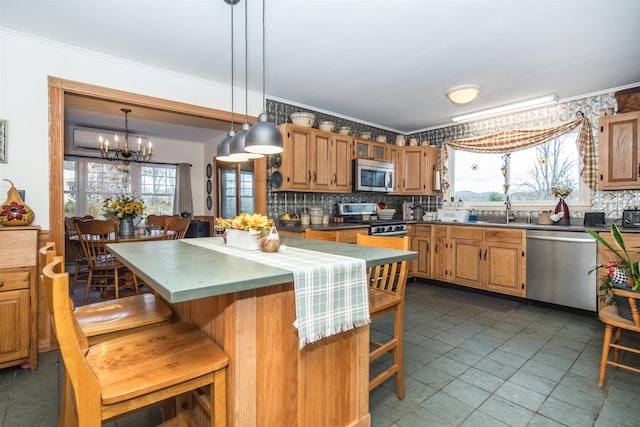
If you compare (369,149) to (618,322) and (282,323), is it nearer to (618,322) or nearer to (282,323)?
(618,322)

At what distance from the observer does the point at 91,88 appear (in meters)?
2.74

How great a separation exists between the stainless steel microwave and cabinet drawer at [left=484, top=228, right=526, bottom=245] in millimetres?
1505

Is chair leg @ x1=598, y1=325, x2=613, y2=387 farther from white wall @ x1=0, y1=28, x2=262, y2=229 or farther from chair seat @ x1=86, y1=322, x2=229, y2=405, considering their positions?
white wall @ x1=0, y1=28, x2=262, y2=229

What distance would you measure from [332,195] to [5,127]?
344cm

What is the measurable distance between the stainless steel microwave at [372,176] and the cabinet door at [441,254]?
941 mm

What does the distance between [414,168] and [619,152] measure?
235cm

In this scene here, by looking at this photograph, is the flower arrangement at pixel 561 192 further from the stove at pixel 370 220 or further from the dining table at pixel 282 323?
the dining table at pixel 282 323

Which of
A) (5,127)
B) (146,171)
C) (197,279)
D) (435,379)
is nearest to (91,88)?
(5,127)

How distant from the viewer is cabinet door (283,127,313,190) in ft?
12.3

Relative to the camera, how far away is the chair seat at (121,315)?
4.56 feet

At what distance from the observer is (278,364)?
4.12 feet

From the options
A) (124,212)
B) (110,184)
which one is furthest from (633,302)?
(110,184)

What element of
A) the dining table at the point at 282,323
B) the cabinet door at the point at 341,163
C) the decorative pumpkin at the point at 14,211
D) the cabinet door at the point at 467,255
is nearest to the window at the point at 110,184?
the decorative pumpkin at the point at 14,211

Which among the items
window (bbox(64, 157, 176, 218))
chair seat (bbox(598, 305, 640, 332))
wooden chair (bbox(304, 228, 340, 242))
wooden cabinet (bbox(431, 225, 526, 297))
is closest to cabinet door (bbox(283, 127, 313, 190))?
wooden chair (bbox(304, 228, 340, 242))
